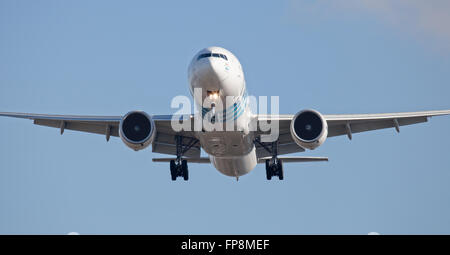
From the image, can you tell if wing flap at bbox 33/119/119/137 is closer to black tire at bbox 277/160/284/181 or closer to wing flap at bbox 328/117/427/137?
black tire at bbox 277/160/284/181

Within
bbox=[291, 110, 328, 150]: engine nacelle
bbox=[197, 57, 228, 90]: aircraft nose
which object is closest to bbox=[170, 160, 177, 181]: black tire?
bbox=[291, 110, 328, 150]: engine nacelle

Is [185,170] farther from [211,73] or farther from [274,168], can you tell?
[211,73]

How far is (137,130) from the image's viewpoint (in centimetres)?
2756

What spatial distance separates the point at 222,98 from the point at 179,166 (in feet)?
20.7

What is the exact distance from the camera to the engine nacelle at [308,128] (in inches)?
1076

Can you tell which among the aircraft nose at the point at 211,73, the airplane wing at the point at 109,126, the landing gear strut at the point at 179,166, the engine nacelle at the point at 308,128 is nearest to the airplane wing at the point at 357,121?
the engine nacelle at the point at 308,128

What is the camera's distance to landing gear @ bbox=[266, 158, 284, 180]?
102 ft

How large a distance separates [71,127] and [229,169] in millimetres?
7189
